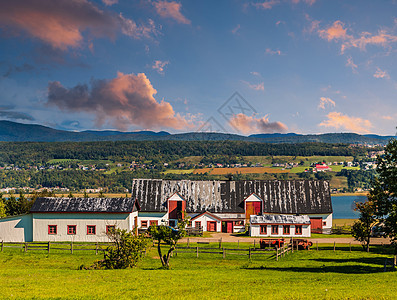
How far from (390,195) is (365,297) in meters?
14.2

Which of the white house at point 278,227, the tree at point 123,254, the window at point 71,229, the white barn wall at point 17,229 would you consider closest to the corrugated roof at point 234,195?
the white house at point 278,227

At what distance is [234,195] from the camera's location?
232 feet

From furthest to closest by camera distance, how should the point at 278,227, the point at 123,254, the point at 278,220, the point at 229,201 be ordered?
the point at 229,201 → the point at 278,220 → the point at 278,227 → the point at 123,254

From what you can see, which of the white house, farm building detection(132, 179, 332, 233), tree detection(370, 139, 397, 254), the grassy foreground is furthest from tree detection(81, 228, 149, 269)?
farm building detection(132, 179, 332, 233)

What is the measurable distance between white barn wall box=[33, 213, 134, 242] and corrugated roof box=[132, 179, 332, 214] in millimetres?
12434

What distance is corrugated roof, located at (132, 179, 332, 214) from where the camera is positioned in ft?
224

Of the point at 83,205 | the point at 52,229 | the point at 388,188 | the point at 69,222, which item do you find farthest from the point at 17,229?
the point at 388,188

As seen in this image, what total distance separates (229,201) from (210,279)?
43953mm

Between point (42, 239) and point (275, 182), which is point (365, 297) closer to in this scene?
point (42, 239)

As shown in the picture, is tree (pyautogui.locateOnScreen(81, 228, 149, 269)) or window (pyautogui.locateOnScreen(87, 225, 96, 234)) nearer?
tree (pyautogui.locateOnScreen(81, 228, 149, 269))

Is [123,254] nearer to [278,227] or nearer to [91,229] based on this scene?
[91,229]

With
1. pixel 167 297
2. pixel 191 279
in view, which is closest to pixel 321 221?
pixel 191 279

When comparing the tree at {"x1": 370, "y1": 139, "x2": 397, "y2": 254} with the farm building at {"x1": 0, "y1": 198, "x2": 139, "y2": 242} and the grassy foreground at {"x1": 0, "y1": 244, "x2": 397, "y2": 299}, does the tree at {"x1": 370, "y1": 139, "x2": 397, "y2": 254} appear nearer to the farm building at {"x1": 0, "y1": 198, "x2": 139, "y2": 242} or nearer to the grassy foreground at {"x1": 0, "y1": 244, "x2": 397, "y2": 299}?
the grassy foreground at {"x1": 0, "y1": 244, "x2": 397, "y2": 299}

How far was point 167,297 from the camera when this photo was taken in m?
20.2
